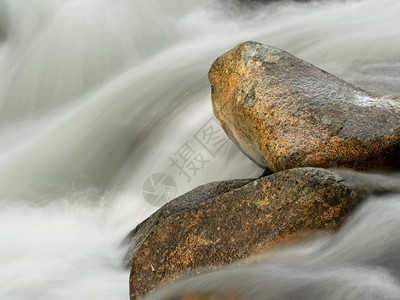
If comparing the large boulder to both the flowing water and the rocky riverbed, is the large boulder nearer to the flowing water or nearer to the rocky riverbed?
the rocky riverbed

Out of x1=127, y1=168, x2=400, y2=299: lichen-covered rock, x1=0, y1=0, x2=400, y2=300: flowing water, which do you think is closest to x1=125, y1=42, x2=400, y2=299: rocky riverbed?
x1=127, y1=168, x2=400, y2=299: lichen-covered rock

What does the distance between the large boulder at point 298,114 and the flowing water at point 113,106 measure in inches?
25.4

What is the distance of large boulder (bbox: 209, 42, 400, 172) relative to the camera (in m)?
3.43

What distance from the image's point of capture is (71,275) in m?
4.18

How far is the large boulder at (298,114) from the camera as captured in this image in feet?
11.2

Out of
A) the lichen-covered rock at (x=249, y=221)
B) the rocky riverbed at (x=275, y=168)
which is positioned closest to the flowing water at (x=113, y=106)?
the lichen-covered rock at (x=249, y=221)

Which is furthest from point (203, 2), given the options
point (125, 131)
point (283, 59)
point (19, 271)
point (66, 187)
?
point (19, 271)

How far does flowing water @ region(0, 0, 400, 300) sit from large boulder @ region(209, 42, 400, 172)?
65 cm

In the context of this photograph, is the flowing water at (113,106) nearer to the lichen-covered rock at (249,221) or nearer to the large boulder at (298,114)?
the lichen-covered rock at (249,221)

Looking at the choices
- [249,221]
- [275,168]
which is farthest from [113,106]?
[249,221]

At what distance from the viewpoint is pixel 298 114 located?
3.62 m

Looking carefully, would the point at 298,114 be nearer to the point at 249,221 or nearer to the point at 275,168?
the point at 275,168

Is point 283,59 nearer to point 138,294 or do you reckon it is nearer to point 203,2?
point 138,294

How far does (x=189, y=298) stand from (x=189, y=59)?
5599 mm
